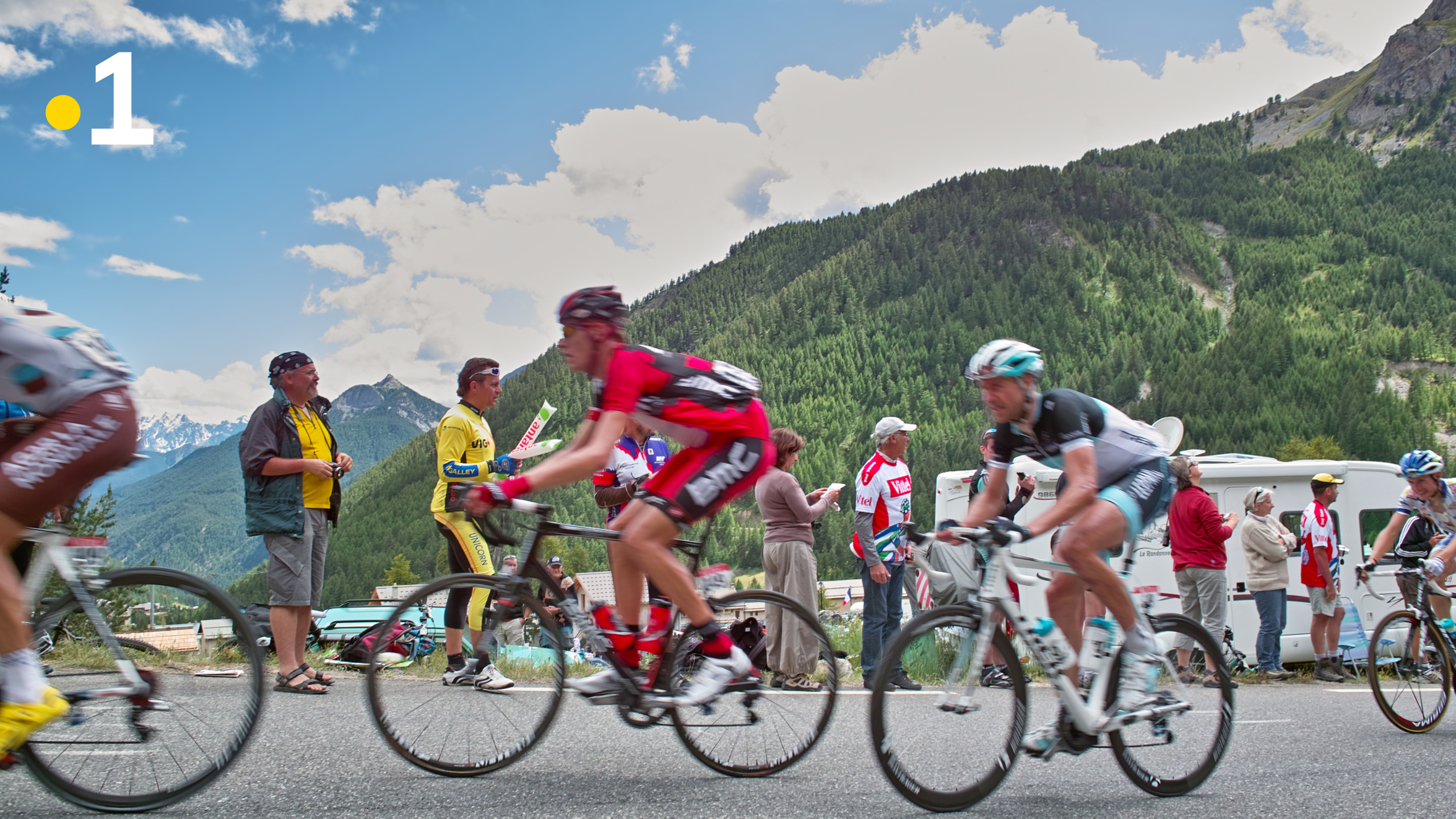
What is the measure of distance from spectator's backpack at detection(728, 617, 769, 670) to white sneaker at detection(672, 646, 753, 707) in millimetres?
757

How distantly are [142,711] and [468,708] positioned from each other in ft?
3.64

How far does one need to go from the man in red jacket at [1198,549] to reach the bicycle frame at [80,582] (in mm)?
8866

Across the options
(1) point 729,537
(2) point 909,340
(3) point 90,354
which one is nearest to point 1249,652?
(3) point 90,354

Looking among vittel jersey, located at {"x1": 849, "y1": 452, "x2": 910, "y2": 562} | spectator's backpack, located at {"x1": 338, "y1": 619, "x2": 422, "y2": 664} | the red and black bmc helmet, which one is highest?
the red and black bmc helmet

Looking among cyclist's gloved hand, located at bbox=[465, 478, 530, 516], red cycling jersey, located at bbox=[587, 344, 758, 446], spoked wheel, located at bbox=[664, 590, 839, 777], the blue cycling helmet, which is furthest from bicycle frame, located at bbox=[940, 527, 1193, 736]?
the blue cycling helmet

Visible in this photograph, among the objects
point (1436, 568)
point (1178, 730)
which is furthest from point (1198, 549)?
point (1178, 730)

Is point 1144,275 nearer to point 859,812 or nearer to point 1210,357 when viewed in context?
point 1210,357

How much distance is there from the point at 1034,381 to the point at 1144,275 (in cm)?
18707

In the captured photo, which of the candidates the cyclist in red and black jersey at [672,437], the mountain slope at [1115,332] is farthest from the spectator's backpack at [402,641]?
the mountain slope at [1115,332]

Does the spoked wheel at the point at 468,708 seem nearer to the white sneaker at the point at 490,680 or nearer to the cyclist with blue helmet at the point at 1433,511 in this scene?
the white sneaker at the point at 490,680

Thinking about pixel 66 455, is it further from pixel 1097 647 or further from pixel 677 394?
pixel 1097 647

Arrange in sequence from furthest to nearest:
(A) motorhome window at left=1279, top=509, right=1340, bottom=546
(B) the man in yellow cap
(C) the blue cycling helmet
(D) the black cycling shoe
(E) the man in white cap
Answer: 1. (A) motorhome window at left=1279, top=509, right=1340, bottom=546
2. (B) the man in yellow cap
3. (E) the man in white cap
4. (C) the blue cycling helmet
5. (D) the black cycling shoe

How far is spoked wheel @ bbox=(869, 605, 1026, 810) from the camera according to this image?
3453mm

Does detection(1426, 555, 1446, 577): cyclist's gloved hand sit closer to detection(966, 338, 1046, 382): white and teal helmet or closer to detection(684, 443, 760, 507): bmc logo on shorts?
detection(966, 338, 1046, 382): white and teal helmet
